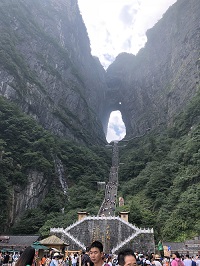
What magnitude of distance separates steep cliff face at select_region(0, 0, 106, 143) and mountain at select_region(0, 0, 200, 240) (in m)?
0.22

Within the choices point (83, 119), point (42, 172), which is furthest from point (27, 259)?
point (83, 119)

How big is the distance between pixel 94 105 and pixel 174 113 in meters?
28.9

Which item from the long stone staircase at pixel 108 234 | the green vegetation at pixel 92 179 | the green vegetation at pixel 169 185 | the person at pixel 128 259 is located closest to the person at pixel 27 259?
the person at pixel 128 259

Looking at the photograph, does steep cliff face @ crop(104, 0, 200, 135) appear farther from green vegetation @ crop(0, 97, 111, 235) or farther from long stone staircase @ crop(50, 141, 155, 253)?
long stone staircase @ crop(50, 141, 155, 253)

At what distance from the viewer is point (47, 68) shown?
56938 millimetres

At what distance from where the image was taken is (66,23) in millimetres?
76062

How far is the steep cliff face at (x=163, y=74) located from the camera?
5667 centimetres

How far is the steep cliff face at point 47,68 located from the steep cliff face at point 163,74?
34.3 ft

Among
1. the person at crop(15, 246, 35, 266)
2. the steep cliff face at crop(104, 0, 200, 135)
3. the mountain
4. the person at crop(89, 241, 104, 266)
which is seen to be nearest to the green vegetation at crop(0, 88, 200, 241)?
the mountain

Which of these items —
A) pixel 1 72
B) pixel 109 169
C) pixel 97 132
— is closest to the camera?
pixel 1 72

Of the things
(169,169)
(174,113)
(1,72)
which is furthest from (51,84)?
(169,169)

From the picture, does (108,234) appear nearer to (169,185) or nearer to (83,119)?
(169,185)

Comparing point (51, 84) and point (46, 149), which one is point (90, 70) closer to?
point (51, 84)

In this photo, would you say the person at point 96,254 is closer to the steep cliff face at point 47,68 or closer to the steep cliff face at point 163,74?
the steep cliff face at point 47,68
